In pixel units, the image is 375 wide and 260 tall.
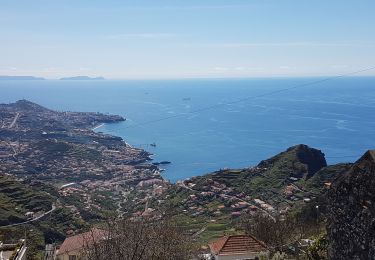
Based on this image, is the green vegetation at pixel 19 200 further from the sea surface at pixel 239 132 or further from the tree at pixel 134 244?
the tree at pixel 134 244

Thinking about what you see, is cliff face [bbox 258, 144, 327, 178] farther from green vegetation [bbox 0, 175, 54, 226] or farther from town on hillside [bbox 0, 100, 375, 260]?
green vegetation [bbox 0, 175, 54, 226]

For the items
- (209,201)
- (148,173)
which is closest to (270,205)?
(209,201)

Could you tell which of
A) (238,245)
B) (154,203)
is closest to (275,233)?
(238,245)

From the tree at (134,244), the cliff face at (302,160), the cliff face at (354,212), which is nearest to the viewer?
the cliff face at (354,212)

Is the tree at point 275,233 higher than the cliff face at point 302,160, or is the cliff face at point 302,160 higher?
the tree at point 275,233

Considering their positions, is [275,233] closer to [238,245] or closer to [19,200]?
[238,245]

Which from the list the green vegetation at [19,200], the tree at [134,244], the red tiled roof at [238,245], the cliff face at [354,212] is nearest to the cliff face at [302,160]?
the green vegetation at [19,200]

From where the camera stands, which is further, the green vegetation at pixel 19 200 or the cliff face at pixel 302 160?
the cliff face at pixel 302 160

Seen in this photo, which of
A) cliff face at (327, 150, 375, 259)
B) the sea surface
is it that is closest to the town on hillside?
cliff face at (327, 150, 375, 259)
